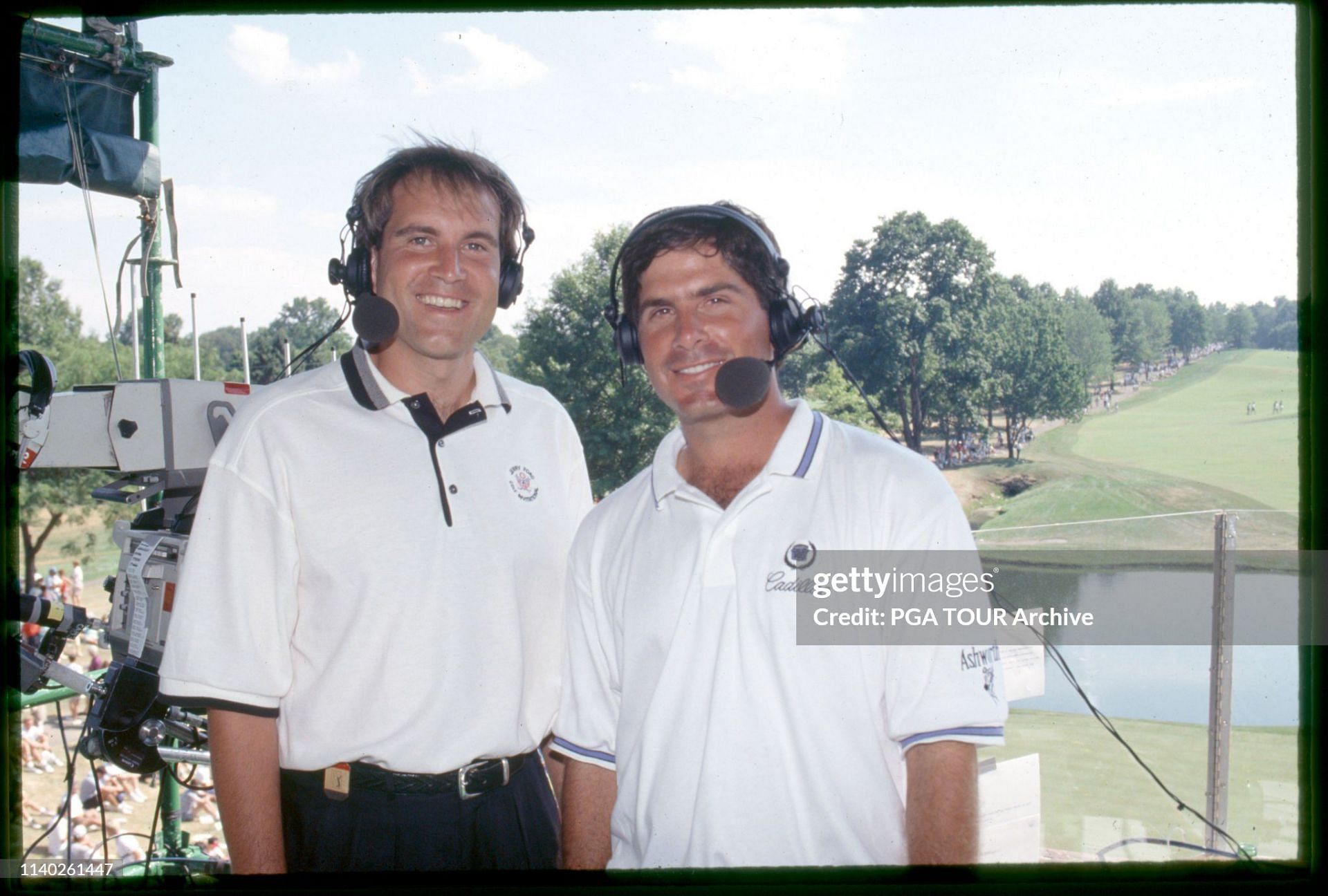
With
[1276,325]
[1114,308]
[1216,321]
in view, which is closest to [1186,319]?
[1216,321]

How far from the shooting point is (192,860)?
8.87 ft

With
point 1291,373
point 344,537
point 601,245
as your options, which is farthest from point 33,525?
point 1291,373

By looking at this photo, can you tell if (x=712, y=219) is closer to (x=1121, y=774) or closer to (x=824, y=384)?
(x=824, y=384)

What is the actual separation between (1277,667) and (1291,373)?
1.08 m

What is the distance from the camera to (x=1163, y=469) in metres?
4.41

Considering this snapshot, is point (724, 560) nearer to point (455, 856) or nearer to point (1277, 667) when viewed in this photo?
point (455, 856)

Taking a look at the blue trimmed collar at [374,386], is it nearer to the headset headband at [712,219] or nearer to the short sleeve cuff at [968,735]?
the headset headband at [712,219]

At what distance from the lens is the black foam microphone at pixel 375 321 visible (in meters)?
1.88

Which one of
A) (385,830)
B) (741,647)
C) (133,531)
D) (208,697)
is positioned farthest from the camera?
(133,531)

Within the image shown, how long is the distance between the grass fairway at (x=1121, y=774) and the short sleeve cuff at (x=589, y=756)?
2.35m

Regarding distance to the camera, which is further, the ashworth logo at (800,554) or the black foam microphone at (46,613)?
the black foam microphone at (46,613)

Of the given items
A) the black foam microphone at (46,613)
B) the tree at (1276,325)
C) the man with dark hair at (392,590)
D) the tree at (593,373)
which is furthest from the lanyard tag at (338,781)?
the tree at (593,373)

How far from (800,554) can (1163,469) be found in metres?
3.55

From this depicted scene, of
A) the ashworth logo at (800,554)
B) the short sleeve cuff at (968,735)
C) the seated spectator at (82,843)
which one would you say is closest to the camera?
the short sleeve cuff at (968,735)
